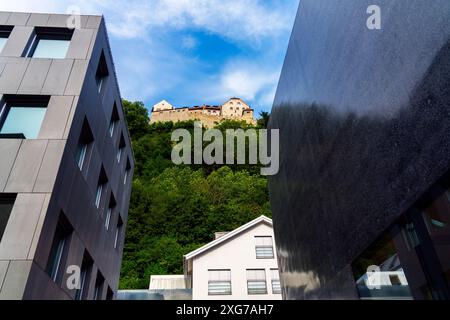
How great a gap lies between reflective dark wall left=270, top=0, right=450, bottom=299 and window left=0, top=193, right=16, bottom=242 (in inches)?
283

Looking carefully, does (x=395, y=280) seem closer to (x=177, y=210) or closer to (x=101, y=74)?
(x=101, y=74)

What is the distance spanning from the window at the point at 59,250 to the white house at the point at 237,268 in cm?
1789

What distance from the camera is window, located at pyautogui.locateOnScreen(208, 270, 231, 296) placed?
26.1 metres

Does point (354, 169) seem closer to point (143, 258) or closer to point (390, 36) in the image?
point (390, 36)

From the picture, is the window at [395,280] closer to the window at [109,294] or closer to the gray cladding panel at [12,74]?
the gray cladding panel at [12,74]

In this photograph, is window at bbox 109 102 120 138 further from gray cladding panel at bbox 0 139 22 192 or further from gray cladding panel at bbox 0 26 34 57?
gray cladding panel at bbox 0 139 22 192

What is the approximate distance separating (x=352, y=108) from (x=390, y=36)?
147cm

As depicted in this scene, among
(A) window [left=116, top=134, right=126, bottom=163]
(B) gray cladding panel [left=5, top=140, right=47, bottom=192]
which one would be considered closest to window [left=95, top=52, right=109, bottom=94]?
(A) window [left=116, top=134, right=126, bottom=163]

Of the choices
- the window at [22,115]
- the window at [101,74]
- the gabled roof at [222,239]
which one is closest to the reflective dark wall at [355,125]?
the window at [101,74]

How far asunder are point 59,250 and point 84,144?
12.3 feet

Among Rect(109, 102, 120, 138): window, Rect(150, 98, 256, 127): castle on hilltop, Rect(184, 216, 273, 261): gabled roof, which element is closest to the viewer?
Rect(109, 102, 120, 138): window

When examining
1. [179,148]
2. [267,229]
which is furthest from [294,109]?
[179,148]

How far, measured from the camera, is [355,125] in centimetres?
588

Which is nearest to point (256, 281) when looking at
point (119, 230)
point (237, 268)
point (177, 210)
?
point (237, 268)
